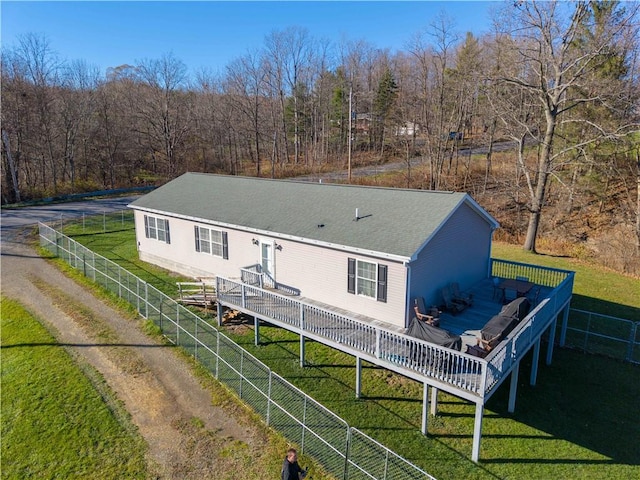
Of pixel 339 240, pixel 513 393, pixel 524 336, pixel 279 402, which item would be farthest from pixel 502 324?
pixel 279 402

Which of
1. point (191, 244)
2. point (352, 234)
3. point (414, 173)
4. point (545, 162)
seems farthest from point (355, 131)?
point (352, 234)

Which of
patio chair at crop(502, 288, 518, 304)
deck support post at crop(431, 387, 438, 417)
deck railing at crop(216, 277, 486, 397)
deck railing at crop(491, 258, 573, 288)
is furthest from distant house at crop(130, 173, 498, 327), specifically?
deck railing at crop(491, 258, 573, 288)

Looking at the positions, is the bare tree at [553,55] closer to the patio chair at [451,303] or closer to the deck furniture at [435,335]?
the patio chair at [451,303]

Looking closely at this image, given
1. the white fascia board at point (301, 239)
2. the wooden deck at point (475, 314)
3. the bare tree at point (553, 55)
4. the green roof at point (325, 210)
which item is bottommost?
the wooden deck at point (475, 314)

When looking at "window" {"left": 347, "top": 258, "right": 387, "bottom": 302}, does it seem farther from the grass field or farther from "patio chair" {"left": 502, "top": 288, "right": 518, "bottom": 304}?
"patio chair" {"left": 502, "top": 288, "right": 518, "bottom": 304}

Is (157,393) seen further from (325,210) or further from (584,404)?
(584,404)

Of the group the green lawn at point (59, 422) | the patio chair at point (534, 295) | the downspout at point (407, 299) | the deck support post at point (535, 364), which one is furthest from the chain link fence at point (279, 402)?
the patio chair at point (534, 295)

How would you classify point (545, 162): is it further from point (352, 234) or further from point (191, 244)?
point (191, 244)
